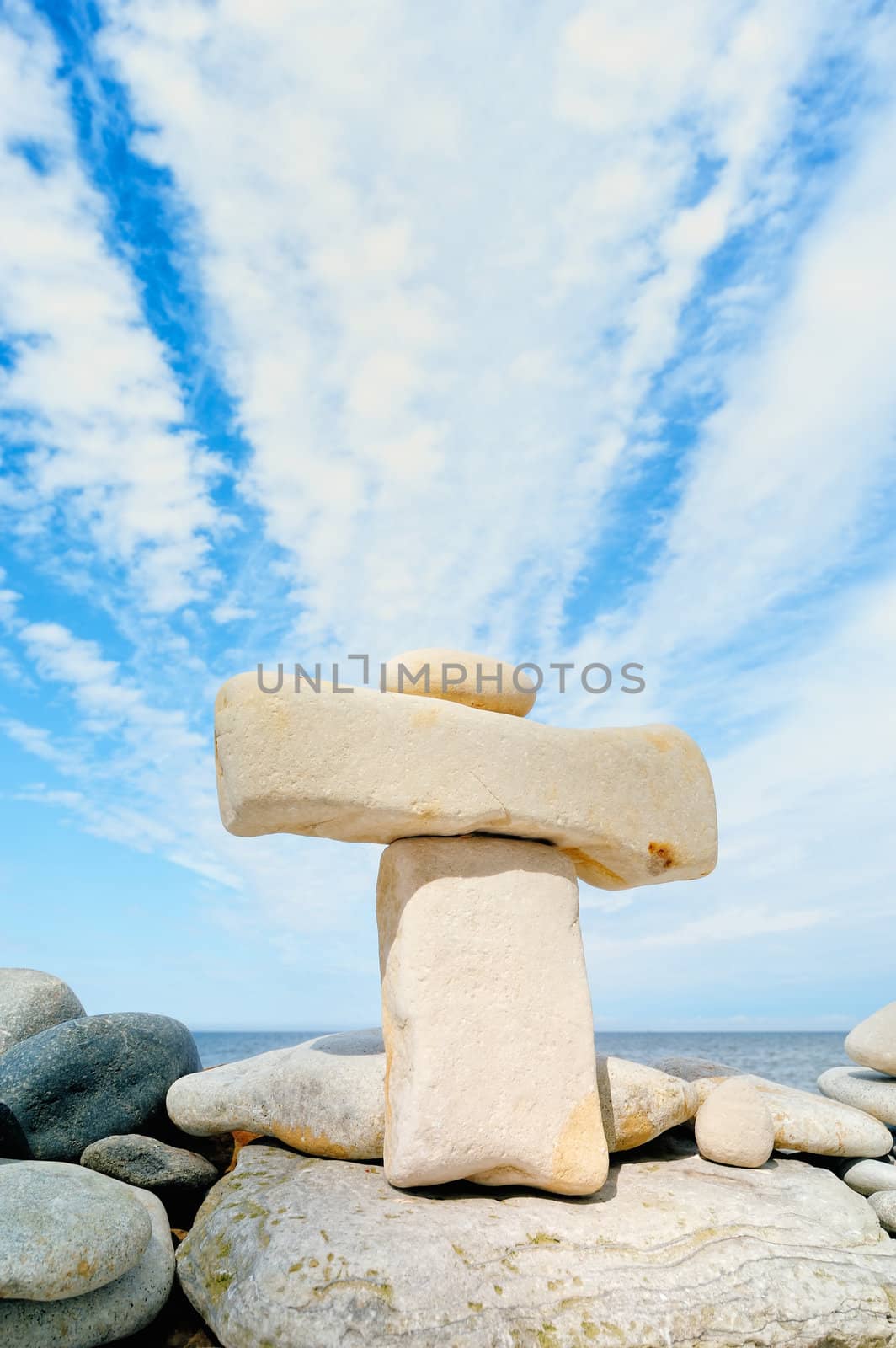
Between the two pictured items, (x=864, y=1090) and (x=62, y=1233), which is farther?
(x=864, y=1090)

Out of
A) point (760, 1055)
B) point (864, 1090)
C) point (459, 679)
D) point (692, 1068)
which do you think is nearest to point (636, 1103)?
point (692, 1068)

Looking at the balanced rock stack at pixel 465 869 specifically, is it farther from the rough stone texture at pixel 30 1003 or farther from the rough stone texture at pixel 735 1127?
the rough stone texture at pixel 30 1003

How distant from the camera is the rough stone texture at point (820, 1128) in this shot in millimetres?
5750

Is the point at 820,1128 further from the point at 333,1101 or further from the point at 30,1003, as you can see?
the point at 30,1003

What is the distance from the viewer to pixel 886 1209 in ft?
17.0

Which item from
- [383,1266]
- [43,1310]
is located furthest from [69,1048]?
[383,1266]

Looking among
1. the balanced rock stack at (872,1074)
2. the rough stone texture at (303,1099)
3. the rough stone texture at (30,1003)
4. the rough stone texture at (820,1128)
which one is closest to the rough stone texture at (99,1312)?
the rough stone texture at (303,1099)

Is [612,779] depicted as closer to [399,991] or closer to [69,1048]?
[399,991]

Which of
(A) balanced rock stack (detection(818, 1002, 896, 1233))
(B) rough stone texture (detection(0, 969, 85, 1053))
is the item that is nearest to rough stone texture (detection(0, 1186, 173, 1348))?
(B) rough stone texture (detection(0, 969, 85, 1053))

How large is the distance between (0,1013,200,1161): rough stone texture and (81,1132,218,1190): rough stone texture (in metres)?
0.23

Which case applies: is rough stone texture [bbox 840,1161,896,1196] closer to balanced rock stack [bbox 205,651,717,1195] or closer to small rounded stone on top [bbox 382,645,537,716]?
balanced rock stack [bbox 205,651,717,1195]

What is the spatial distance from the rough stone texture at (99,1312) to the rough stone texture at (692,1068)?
3407mm

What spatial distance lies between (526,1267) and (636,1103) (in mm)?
1523

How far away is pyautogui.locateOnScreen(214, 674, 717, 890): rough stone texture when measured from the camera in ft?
14.9
